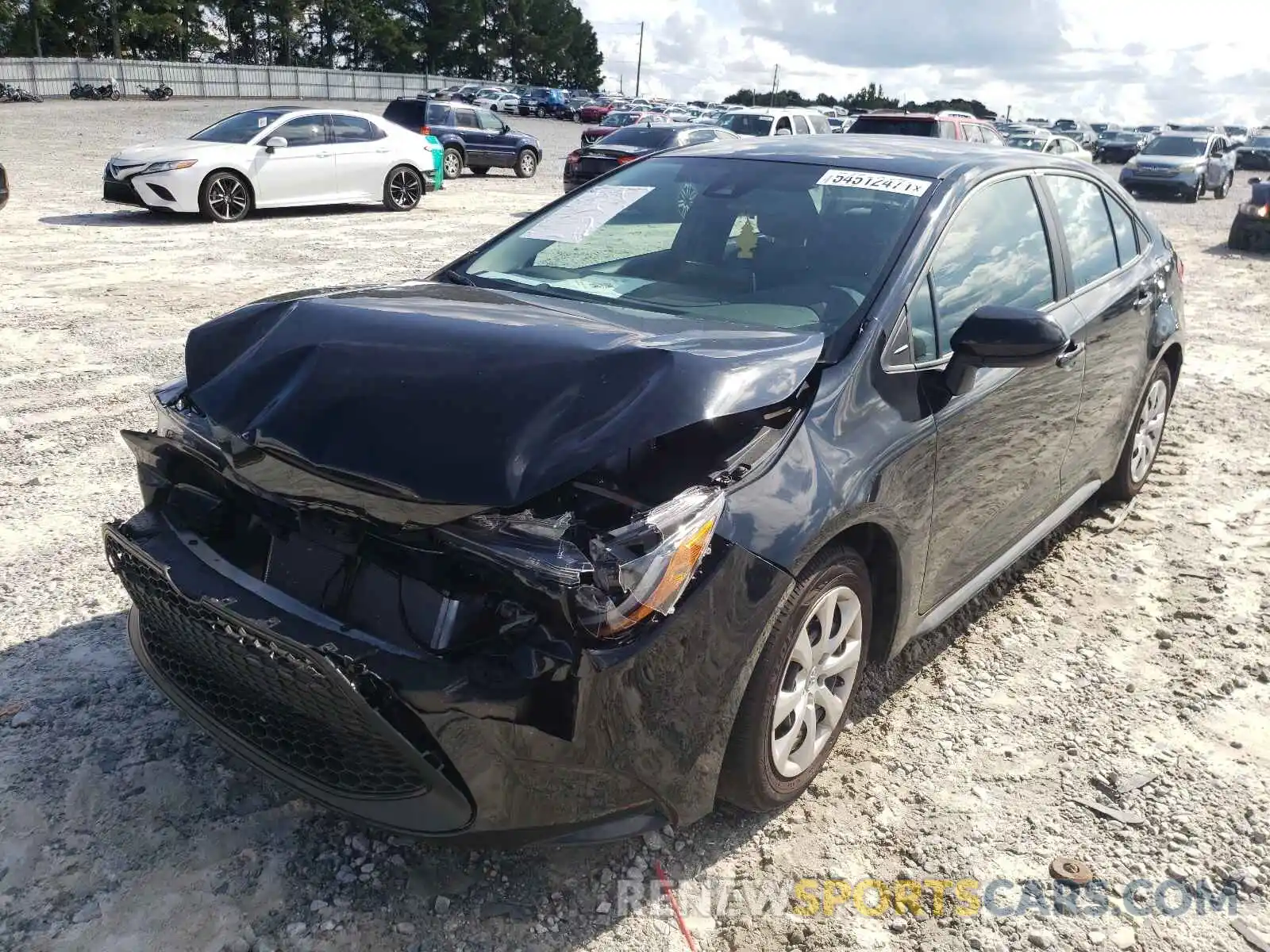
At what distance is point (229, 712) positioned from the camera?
2496 mm

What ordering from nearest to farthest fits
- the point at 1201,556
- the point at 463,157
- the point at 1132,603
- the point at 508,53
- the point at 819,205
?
the point at 819,205
the point at 1132,603
the point at 1201,556
the point at 463,157
the point at 508,53

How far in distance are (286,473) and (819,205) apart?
201cm

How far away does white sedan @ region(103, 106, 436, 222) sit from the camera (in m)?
13.1

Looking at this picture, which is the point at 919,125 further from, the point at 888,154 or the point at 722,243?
the point at 722,243

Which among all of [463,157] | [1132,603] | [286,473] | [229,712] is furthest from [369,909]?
[463,157]

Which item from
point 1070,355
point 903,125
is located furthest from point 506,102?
point 1070,355

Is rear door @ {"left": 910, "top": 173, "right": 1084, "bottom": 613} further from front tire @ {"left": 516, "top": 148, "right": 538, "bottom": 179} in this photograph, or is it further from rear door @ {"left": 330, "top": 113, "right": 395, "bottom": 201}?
front tire @ {"left": 516, "top": 148, "right": 538, "bottom": 179}

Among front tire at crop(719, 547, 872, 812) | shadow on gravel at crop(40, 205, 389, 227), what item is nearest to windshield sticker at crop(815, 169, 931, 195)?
front tire at crop(719, 547, 872, 812)

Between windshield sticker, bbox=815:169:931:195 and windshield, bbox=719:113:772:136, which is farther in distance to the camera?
windshield, bbox=719:113:772:136

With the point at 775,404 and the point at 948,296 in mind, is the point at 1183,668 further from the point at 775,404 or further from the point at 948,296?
the point at 775,404

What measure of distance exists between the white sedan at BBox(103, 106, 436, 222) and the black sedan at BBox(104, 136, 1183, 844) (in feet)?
38.2

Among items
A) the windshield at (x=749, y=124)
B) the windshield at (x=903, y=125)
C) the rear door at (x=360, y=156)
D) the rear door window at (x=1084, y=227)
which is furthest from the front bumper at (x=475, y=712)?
the windshield at (x=749, y=124)

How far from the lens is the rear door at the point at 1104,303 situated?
389 cm

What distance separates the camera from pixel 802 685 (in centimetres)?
265
